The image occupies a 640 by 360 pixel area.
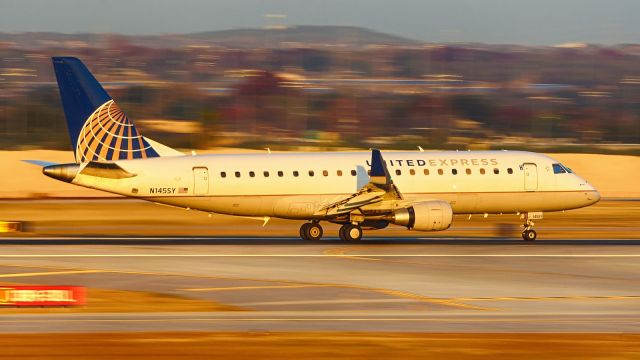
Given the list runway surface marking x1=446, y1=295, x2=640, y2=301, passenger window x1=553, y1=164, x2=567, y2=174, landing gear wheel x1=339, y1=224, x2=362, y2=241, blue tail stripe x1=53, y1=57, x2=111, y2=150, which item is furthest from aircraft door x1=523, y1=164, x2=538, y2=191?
blue tail stripe x1=53, y1=57, x2=111, y2=150

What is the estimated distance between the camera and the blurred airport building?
367 feet

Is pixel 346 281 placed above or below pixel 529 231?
below

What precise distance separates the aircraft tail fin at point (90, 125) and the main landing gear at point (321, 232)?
6.99m

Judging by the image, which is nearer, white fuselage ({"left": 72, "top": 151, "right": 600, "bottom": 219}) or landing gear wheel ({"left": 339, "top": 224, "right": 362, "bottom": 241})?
white fuselage ({"left": 72, "top": 151, "right": 600, "bottom": 219})

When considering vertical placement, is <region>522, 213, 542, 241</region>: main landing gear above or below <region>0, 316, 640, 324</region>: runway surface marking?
above

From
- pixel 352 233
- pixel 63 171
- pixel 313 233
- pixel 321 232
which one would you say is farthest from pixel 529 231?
pixel 63 171

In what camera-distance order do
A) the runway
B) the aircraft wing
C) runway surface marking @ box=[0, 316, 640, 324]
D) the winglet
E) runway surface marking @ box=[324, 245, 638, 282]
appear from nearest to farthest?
1. the runway
2. runway surface marking @ box=[0, 316, 640, 324]
3. runway surface marking @ box=[324, 245, 638, 282]
4. the winglet
5. the aircraft wing

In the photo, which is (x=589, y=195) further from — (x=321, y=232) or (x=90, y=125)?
(x=90, y=125)

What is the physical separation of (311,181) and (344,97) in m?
94.0

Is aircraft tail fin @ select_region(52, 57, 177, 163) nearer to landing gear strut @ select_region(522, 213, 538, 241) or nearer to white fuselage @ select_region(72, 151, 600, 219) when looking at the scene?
white fuselage @ select_region(72, 151, 600, 219)

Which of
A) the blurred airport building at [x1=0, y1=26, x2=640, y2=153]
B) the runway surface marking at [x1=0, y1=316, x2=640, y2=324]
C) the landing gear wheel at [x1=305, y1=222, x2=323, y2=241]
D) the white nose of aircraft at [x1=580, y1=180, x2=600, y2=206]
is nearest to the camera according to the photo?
the runway surface marking at [x1=0, y1=316, x2=640, y2=324]

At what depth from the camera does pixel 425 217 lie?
4106 cm

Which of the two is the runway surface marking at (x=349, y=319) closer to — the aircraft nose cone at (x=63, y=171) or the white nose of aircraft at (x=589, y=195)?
the aircraft nose cone at (x=63, y=171)

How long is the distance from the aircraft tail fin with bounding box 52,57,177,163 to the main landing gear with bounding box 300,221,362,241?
6.99 metres
